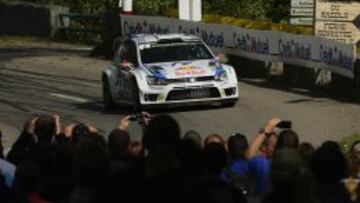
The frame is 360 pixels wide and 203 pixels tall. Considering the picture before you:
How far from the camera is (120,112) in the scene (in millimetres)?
22391

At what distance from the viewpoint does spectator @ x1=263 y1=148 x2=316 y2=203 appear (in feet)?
19.1

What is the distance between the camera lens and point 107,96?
23219 mm

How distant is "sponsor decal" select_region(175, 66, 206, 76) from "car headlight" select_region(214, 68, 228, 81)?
0.26m

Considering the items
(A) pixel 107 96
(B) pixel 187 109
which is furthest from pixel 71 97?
(B) pixel 187 109

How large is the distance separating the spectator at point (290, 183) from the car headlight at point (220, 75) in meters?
15.6

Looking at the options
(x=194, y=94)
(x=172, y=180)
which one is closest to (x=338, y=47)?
(x=194, y=94)

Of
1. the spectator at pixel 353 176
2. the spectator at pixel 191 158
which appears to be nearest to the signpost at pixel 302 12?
the spectator at pixel 353 176

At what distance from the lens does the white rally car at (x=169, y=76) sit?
2159cm

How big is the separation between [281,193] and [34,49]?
35097 millimetres

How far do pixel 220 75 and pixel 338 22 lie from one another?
6.50 m

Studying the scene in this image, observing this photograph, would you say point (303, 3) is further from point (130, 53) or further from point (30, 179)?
point (30, 179)

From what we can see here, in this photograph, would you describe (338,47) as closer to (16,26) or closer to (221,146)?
(221,146)

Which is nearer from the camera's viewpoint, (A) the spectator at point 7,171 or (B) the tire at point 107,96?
(A) the spectator at point 7,171

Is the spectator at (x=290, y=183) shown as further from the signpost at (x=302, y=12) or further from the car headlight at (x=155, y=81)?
the signpost at (x=302, y=12)
